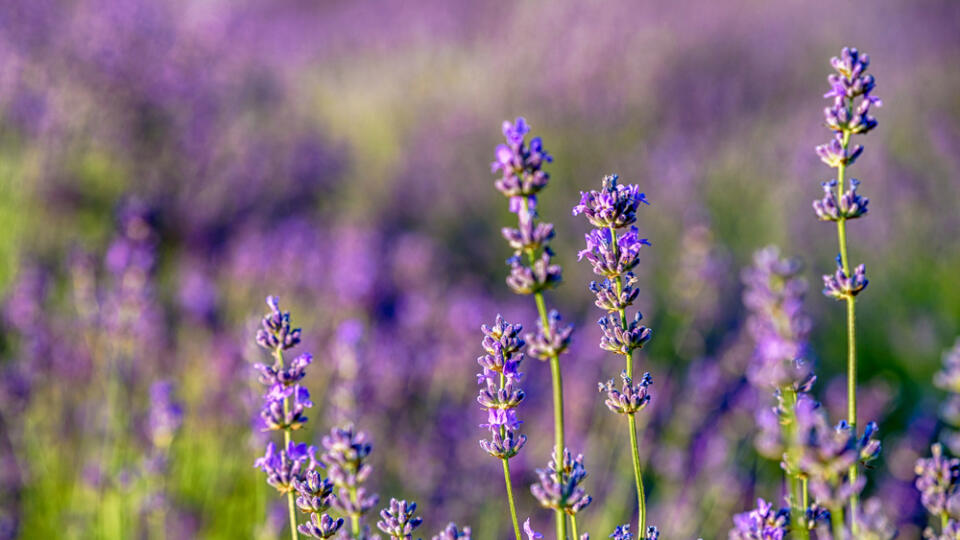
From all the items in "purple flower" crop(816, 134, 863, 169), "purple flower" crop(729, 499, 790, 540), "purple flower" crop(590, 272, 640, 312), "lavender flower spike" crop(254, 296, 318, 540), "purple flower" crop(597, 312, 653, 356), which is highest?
"purple flower" crop(816, 134, 863, 169)

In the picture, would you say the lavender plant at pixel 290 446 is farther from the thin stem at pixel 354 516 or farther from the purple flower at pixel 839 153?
the purple flower at pixel 839 153

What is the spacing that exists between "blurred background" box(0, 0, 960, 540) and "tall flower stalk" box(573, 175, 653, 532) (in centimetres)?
95

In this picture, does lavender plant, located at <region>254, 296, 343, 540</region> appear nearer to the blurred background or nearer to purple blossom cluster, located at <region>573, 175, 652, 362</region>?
purple blossom cluster, located at <region>573, 175, 652, 362</region>

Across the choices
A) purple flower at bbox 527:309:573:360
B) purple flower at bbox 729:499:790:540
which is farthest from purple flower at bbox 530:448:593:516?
purple flower at bbox 729:499:790:540

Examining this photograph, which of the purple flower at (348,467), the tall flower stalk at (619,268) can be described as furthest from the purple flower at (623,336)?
the purple flower at (348,467)

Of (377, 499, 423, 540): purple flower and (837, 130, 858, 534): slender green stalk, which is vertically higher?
(837, 130, 858, 534): slender green stalk

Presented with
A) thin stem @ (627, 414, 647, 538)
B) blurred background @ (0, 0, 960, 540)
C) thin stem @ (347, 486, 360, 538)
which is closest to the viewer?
thin stem @ (347, 486, 360, 538)

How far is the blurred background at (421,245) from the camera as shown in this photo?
9.18 ft

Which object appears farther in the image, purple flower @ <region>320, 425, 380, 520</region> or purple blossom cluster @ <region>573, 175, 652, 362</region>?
purple blossom cluster @ <region>573, 175, 652, 362</region>

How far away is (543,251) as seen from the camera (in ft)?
3.34

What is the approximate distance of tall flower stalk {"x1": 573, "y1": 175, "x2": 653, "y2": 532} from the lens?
3.71ft

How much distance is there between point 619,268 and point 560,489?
30cm

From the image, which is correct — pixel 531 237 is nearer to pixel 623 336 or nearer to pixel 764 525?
pixel 623 336

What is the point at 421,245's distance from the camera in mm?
4789
